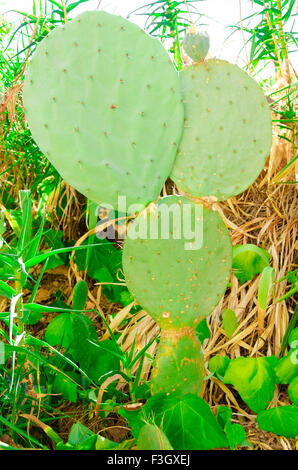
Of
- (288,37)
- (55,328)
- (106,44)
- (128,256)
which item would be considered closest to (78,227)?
(55,328)

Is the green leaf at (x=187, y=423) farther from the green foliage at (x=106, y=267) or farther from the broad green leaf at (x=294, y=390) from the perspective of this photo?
the green foliage at (x=106, y=267)

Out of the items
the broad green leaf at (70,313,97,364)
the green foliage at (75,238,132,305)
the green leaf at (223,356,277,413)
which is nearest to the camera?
the green leaf at (223,356,277,413)

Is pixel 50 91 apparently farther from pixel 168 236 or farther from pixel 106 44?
pixel 168 236

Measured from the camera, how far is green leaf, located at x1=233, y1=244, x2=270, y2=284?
4.02 ft

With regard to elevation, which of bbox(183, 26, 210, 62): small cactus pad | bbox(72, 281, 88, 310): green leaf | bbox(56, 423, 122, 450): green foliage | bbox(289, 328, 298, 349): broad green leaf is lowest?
bbox(56, 423, 122, 450): green foliage

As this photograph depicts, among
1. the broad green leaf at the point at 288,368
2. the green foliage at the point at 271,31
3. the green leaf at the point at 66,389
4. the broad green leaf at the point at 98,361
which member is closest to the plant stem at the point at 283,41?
the green foliage at the point at 271,31

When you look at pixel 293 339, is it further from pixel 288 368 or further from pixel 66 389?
pixel 66 389

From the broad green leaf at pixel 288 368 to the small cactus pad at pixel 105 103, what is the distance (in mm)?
460

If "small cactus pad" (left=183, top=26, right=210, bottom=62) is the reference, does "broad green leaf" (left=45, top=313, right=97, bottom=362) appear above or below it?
below

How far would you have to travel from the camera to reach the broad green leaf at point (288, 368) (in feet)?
3.36

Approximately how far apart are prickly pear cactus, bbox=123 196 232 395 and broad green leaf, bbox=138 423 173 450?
18 centimetres

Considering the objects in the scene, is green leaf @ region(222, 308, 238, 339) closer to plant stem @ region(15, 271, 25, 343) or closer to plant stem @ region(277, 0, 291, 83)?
plant stem @ region(15, 271, 25, 343)

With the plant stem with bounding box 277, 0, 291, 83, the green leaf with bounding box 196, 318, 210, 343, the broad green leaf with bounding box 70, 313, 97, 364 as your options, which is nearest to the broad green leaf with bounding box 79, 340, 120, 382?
the broad green leaf with bounding box 70, 313, 97, 364

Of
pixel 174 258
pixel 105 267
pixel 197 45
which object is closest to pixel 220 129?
pixel 197 45
